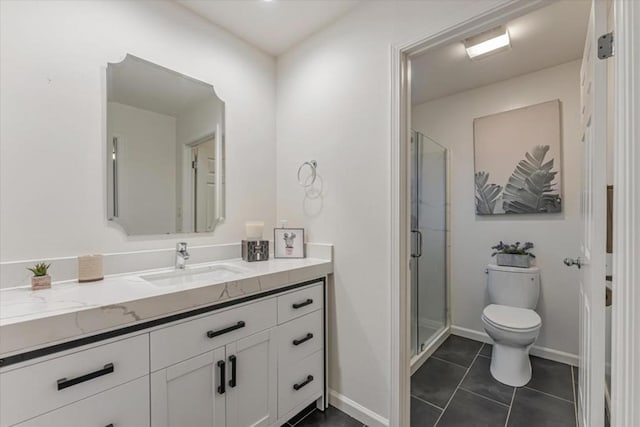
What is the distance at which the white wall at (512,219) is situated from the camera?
2285 mm

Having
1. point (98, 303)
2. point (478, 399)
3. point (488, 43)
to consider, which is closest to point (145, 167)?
point (98, 303)

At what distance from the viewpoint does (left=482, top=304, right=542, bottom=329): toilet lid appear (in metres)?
2.00

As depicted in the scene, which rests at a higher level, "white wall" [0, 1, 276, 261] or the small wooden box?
"white wall" [0, 1, 276, 261]

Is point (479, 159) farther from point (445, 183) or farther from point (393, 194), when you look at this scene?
point (393, 194)

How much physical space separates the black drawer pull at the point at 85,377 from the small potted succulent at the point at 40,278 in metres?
0.54

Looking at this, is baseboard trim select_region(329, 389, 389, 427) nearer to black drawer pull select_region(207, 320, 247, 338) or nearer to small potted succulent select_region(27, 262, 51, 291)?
black drawer pull select_region(207, 320, 247, 338)

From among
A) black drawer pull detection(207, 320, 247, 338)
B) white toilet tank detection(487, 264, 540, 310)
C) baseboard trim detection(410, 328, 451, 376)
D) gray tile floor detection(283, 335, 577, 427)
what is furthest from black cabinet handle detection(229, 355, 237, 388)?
white toilet tank detection(487, 264, 540, 310)

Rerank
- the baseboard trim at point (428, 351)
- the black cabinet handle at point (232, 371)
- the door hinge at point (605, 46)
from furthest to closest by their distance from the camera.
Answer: the baseboard trim at point (428, 351)
the black cabinet handle at point (232, 371)
the door hinge at point (605, 46)

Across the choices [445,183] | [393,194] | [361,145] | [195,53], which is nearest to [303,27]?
[195,53]

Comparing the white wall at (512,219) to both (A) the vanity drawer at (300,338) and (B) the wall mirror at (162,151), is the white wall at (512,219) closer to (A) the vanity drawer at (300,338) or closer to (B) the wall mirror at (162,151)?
(A) the vanity drawer at (300,338)

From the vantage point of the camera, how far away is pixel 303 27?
192cm

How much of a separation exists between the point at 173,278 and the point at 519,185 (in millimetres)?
2797

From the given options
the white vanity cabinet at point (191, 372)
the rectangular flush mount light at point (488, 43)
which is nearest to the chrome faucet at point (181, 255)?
the white vanity cabinet at point (191, 372)

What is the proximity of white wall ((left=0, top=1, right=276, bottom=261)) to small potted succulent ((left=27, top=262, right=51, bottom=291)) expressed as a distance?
7cm
